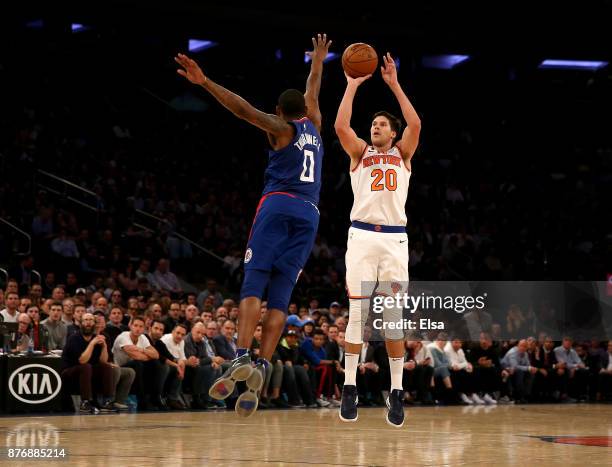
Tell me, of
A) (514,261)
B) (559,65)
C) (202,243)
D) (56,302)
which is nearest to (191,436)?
(56,302)

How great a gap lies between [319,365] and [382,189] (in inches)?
308

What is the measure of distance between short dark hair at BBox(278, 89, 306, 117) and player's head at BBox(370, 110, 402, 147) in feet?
3.57

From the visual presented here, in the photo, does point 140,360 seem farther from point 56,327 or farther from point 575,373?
point 575,373

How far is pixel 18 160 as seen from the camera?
19.0 meters

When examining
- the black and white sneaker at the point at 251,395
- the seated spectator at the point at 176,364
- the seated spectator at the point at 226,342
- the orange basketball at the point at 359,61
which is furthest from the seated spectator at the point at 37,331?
the black and white sneaker at the point at 251,395

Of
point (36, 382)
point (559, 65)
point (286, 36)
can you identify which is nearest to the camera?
point (36, 382)

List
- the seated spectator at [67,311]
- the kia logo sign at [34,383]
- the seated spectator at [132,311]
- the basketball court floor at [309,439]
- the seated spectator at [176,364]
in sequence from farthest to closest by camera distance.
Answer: the seated spectator at [132,311], the seated spectator at [176,364], the seated spectator at [67,311], the kia logo sign at [34,383], the basketball court floor at [309,439]

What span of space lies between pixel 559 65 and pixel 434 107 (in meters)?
4.51

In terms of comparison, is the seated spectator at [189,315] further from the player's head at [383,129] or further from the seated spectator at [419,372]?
the player's head at [383,129]

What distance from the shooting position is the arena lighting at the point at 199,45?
2756cm

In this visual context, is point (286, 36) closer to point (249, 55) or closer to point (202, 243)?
point (249, 55)

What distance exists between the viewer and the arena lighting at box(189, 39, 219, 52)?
27.6 meters

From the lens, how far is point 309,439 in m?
9.47

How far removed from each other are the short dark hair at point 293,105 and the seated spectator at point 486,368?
1090cm
